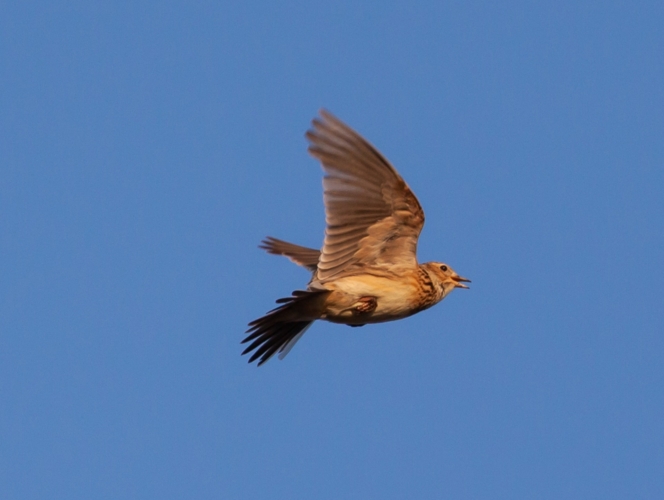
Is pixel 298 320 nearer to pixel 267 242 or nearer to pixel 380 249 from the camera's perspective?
pixel 380 249

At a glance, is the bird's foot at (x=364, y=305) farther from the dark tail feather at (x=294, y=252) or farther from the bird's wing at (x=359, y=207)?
the dark tail feather at (x=294, y=252)

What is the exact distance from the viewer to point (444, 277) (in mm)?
12344

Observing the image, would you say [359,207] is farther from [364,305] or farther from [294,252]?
[294,252]

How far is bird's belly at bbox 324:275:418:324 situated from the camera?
11.1 m

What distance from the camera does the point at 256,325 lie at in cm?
1116

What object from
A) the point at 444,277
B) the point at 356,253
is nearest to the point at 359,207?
the point at 356,253

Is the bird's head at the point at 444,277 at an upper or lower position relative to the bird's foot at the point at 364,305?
upper

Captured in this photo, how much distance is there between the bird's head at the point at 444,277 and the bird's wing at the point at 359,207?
0.73 meters

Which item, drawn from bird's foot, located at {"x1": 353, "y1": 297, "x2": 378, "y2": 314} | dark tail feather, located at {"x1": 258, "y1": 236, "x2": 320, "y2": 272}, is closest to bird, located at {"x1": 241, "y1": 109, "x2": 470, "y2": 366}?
bird's foot, located at {"x1": 353, "y1": 297, "x2": 378, "y2": 314}

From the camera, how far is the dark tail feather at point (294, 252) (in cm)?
1323

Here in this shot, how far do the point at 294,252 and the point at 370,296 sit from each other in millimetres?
2839

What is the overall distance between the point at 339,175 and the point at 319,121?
0.71m

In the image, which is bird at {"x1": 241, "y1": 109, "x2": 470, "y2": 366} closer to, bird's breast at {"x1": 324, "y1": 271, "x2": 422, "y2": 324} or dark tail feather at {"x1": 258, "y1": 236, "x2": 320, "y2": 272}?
bird's breast at {"x1": 324, "y1": 271, "x2": 422, "y2": 324}

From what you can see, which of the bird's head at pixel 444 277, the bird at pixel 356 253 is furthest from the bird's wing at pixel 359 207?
the bird's head at pixel 444 277
